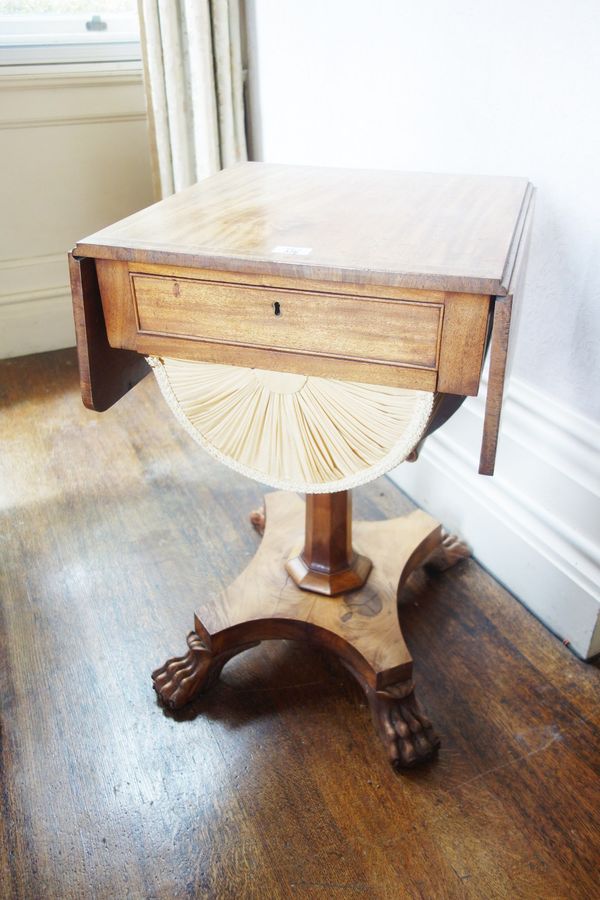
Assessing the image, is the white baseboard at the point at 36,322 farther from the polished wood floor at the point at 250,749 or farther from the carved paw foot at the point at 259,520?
the carved paw foot at the point at 259,520

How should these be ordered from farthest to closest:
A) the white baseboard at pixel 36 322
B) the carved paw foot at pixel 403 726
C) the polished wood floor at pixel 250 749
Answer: the white baseboard at pixel 36 322
the carved paw foot at pixel 403 726
the polished wood floor at pixel 250 749

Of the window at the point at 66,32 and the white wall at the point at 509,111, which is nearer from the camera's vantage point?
the white wall at the point at 509,111

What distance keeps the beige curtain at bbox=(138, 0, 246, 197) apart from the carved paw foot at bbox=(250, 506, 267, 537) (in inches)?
42.1

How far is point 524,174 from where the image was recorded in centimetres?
128

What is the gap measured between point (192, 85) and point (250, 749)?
1.75m

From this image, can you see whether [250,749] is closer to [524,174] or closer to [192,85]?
[524,174]

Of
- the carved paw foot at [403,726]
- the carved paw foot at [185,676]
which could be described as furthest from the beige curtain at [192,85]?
the carved paw foot at [403,726]

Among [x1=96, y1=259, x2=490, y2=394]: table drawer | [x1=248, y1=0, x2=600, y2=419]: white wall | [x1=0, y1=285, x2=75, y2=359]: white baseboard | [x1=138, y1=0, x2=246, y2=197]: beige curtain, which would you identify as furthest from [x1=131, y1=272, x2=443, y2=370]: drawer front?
[x1=0, y1=285, x2=75, y2=359]: white baseboard

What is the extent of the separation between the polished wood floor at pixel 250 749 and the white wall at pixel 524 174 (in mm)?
132

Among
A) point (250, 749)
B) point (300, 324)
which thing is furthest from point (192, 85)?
point (250, 749)

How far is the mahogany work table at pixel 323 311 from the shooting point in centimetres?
86

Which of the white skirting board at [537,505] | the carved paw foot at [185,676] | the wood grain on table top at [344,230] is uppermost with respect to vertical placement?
the wood grain on table top at [344,230]

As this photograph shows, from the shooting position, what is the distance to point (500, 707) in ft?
4.02

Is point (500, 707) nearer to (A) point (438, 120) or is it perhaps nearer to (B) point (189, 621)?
(B) point (189, 621)
